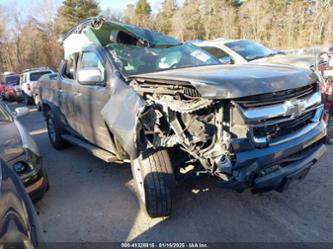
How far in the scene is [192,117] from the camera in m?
2.64

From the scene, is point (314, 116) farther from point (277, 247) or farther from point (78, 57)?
point (78, 57)

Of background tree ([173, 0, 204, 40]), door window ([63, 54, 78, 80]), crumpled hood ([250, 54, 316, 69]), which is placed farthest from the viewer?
background tree ([173, 0, 204, 40])

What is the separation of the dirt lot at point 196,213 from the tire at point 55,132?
1684 millimetres

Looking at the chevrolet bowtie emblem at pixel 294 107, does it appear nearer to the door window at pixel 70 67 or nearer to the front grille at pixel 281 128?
the front grille at pixel 281 128

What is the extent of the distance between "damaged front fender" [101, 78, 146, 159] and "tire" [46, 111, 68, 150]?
9.15 ft

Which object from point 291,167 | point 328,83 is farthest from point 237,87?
point 328,83

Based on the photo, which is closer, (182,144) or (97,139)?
(182,144)

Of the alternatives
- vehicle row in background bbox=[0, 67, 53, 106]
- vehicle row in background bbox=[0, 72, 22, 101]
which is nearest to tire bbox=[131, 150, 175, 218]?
vehicle row in background bbox=[0, 67, 53, 106]

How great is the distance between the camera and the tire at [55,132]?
5801 millimetres

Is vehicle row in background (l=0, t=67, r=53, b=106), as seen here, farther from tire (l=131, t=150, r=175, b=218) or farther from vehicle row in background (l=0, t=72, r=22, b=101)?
tire (l=131, t=150, r=175, b=218)

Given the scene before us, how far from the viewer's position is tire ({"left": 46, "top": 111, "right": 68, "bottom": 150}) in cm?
580

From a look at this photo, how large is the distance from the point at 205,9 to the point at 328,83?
33.6 meters

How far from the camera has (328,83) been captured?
557cm

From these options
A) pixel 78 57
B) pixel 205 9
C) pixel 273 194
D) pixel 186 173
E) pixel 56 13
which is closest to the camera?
pixel 186 173
